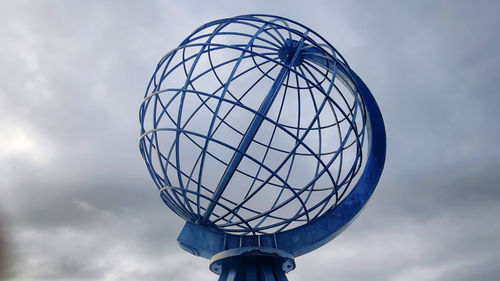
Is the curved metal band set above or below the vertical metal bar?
below

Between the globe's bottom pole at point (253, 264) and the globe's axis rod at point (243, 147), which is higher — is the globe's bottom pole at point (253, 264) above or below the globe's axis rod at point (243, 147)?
below

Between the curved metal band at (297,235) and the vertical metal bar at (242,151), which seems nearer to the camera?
the vertical metal bar at (242,151)

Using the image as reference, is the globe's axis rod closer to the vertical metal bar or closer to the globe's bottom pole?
the vertical metal bar

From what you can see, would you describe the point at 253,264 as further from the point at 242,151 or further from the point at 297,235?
the point at 242,151

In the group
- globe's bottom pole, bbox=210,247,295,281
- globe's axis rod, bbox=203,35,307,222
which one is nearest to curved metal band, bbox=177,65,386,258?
globe's bottom pole, bbox=210,247,295,281

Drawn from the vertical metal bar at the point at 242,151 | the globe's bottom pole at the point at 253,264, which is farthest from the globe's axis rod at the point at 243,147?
the globe's bottom pole at the point at 253,264

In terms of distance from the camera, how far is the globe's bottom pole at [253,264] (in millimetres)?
7848

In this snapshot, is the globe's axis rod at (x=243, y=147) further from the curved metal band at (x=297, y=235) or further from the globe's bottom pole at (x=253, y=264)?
the globe's bottom pole at (x=253, y=264)

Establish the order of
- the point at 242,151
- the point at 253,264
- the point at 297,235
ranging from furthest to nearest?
the point at 297,235 → the point at 242,151 → the point at 253,264

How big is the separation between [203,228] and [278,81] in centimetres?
360

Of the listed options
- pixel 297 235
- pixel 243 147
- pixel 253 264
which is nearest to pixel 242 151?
pixel 243 147

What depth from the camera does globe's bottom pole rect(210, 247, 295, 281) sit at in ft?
25.7

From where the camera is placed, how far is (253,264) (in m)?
8.03

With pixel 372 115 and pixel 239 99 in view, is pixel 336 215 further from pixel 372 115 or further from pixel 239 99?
pixel 239 99
